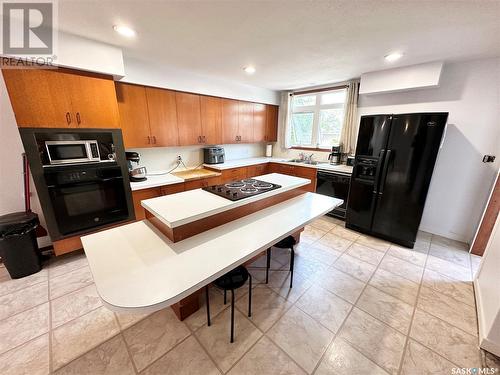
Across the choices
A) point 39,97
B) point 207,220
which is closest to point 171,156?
point 39,97

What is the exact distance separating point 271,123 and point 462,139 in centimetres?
343

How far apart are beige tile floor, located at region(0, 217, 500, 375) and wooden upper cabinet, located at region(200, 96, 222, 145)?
8.33ft

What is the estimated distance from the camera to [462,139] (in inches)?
109

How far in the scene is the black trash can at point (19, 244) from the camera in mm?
1992

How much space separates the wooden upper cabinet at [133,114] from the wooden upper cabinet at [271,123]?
2808 millimetres

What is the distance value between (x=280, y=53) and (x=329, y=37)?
2.07 ft

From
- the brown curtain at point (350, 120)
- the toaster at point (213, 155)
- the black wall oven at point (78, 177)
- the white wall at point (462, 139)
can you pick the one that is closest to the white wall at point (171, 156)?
the toaster at point (213, 155)

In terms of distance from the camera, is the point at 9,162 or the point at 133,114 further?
the point at 133,114

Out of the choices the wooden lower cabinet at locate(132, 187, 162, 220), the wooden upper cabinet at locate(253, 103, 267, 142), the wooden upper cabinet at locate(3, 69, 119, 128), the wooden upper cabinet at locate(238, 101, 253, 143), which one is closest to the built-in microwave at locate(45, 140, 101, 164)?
the wooden upper cabinet at locate(3, 69, 119, 128)

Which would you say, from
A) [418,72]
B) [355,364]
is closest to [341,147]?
[418,72]

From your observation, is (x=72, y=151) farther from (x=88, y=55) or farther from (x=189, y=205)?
(x=189, y=205)

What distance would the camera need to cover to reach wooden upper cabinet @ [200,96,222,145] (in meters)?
3.57

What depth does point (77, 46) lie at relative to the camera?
2018 millimetres

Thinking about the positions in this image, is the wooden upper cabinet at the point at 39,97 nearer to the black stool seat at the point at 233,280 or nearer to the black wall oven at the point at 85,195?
the black wall oven at the point at 85,195
